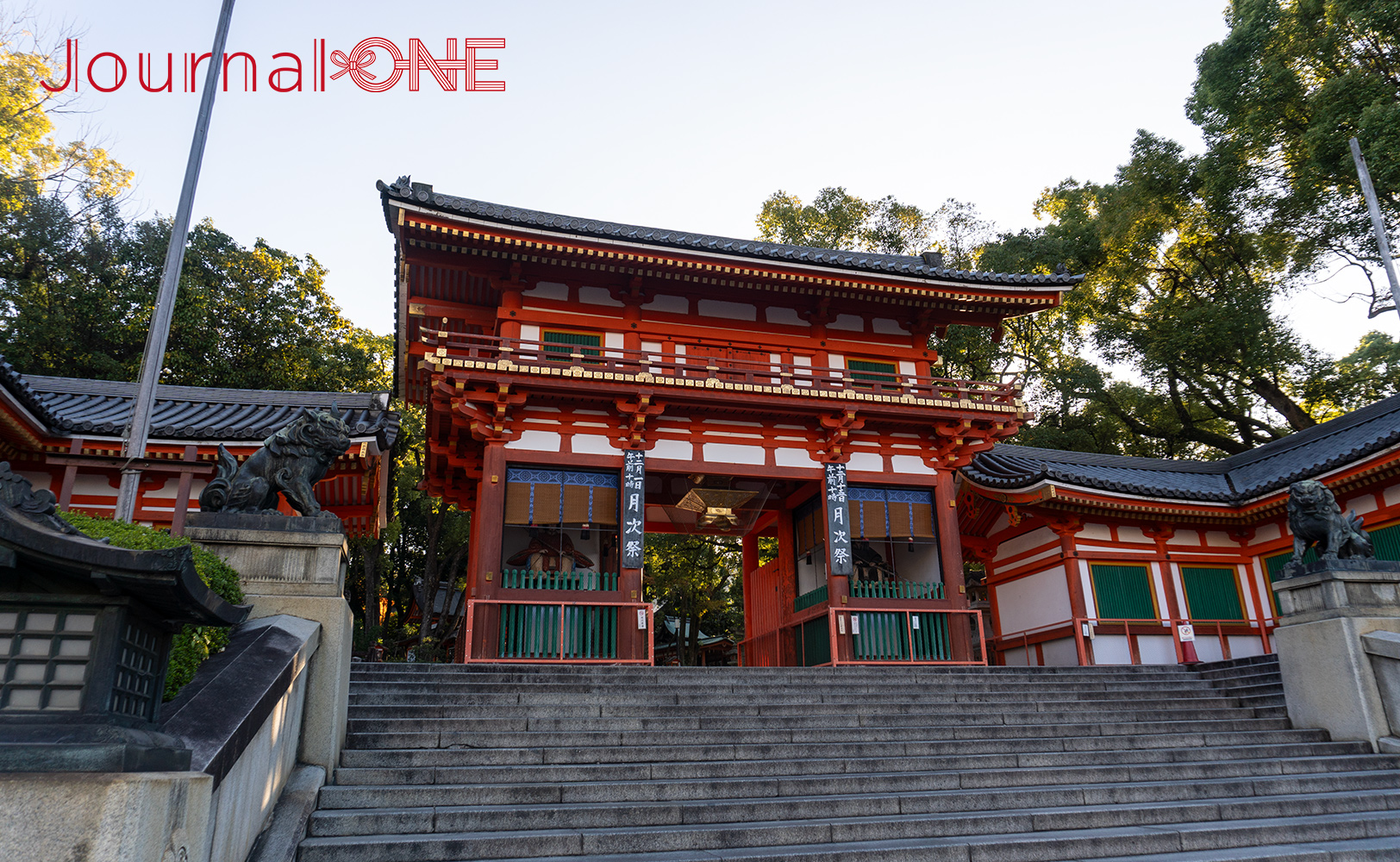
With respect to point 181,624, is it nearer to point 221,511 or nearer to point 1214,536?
point 221,511

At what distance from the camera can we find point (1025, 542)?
17.1 m

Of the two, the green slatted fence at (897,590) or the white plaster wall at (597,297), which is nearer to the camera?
the green slatted fence at (897,590)

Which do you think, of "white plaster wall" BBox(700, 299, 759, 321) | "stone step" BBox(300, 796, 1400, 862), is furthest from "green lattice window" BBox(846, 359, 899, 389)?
"stone step" BBox(300, 796, 1400, 862)

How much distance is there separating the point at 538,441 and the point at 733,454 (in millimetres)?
3378

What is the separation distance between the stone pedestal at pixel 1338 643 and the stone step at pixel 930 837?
229 centimetres

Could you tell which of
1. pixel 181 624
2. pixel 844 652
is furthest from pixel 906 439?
pixel 181 624

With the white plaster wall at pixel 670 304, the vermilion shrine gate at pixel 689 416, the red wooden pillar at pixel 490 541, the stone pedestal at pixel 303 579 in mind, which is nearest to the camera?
the stone pedestal at pixel 303 579

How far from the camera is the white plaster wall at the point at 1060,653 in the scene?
15.3 metres

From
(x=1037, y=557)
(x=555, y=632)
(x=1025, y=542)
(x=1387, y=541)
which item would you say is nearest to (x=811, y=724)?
(x=555, y=632)

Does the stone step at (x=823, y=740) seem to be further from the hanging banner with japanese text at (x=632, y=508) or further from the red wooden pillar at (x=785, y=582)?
the red wooden pillar at (x=785, y=582)

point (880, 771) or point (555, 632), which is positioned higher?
point (555, 632)

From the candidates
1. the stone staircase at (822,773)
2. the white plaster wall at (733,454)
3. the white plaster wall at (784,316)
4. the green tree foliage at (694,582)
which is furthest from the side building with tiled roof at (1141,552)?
the green tree foliage at (694,582)

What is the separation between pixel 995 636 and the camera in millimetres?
18000

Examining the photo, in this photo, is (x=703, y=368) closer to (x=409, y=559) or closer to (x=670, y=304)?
(x=670, y=304)
